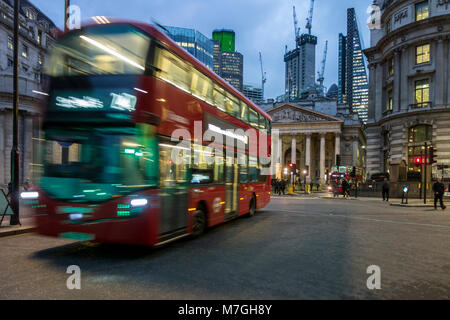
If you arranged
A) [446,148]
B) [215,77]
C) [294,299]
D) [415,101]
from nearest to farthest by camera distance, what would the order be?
[294,299]
[215,77]
[446,148]
[415,101]

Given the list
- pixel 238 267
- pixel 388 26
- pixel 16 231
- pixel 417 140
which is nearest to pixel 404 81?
pixel 417 140

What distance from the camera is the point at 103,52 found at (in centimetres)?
600

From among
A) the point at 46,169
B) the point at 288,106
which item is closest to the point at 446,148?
the point at 46,169

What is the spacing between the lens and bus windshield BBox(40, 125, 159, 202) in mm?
5801

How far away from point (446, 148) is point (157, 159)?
113ft

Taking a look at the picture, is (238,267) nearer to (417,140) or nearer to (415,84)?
(417,140)

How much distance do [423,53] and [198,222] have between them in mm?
35895

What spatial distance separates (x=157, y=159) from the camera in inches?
245

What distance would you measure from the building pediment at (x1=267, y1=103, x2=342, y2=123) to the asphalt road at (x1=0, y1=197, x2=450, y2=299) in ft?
203

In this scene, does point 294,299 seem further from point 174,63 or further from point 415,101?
point 415,101

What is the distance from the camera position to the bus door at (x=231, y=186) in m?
9.70

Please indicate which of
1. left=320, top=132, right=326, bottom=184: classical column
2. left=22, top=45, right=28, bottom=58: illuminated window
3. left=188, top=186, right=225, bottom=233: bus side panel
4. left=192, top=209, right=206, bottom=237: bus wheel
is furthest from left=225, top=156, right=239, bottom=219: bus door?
left=320, top=132, right=326, bottom=184: classical column

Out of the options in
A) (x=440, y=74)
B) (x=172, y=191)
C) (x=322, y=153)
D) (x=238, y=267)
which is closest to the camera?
(x=238, y=267)
